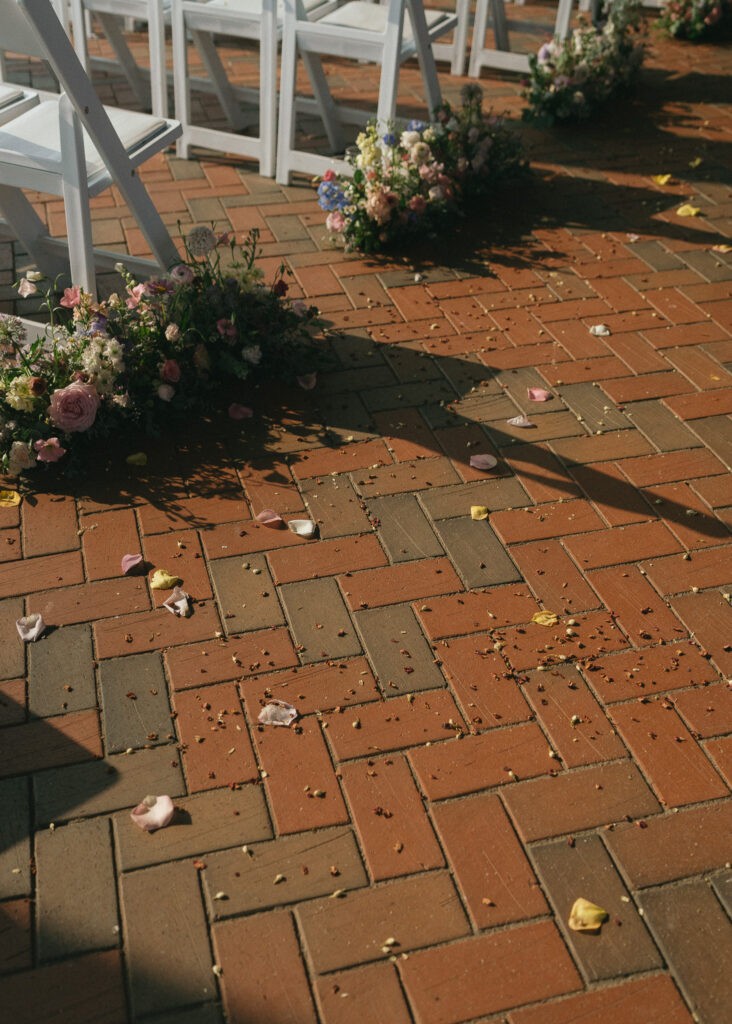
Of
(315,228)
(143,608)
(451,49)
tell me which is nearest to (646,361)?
(315,228)

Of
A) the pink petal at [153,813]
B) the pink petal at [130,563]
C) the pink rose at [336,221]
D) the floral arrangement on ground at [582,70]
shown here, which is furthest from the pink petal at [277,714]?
the floral arrangement on ground at [582,70]

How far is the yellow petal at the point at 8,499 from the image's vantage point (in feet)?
8.75

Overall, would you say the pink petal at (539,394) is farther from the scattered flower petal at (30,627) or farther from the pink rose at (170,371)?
the scattered flower petal at (30,627)

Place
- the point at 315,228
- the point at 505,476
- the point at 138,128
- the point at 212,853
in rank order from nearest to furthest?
the point at 212,853 → the point at 505,476 → the point at 138,128 → the point at 315,228

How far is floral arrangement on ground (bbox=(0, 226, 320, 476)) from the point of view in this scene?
8.89ft

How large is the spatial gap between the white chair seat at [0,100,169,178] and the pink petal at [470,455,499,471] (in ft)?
4.67

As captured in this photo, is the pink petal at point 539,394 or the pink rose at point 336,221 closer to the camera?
the pink petal at point 539,394

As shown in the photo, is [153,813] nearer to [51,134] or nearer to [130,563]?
[130,563]

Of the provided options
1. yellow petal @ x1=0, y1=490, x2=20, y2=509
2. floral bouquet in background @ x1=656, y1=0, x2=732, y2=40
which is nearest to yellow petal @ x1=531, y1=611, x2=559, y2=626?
yellow petal @ x1=0, y1=490, x2=20, y2=509

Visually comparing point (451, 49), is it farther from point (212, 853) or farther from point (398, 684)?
point (212, 853)

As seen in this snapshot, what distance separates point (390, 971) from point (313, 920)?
0.55ft

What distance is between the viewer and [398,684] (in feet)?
7.21

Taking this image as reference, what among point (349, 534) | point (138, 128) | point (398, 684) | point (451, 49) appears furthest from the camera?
point (451, 49)

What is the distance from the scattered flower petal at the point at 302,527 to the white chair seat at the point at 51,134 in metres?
1.24
